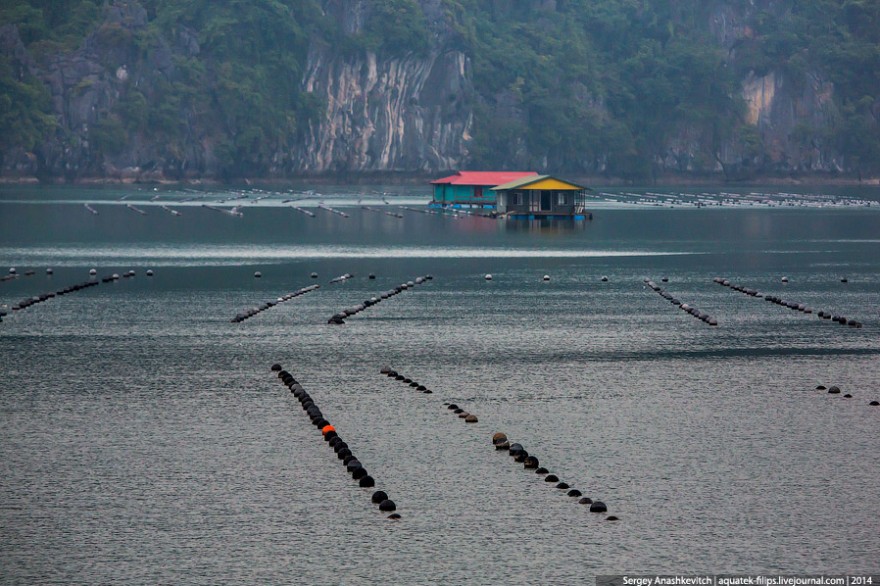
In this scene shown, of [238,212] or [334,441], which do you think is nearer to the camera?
[334,441]

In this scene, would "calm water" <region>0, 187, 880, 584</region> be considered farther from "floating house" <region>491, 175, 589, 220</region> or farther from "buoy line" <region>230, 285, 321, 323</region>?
"floating house" <region>491, 175, 589, 220</region>

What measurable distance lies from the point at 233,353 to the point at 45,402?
8314 millimetres

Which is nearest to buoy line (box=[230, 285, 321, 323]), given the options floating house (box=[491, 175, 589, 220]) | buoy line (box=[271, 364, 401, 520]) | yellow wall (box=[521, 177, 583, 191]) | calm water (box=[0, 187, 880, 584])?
calm water (box=[0, 187, 880, 584])

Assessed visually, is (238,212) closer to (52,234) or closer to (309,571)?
(52,234)

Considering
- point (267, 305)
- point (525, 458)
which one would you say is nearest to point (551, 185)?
point (267, 305)

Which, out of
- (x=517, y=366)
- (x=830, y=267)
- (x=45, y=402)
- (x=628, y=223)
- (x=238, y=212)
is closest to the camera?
Result: (x=45, y=402)

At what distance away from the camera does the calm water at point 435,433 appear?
20.1 m

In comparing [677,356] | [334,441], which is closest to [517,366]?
[677,356]

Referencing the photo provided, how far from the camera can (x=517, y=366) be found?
3666cm

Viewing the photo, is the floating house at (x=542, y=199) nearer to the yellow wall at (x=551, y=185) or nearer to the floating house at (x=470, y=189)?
the yellow wall at (x=551, y=185)

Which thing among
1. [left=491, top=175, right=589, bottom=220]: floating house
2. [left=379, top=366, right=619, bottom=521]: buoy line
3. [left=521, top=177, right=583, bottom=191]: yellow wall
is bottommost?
[left=379, top=366, right=619, bottom=521]: buoy line

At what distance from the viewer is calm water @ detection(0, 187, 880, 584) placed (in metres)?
20.1

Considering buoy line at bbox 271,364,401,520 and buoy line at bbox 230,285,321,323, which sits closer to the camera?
buoy line at bbox 271,364,401,520

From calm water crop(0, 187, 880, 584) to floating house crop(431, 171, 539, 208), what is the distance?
9773cm
